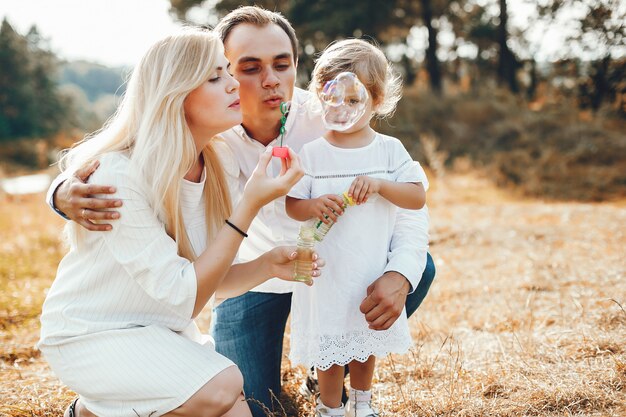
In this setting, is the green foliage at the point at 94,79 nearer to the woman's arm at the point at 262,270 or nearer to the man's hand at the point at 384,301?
the woman's arm at the point at 262,270

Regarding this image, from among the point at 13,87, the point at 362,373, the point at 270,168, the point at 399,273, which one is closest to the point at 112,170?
the point at 270,168

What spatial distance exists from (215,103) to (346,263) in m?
0.82

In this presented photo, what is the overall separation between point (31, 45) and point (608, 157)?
24.3m

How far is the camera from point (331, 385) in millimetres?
2523

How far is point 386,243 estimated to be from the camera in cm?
255

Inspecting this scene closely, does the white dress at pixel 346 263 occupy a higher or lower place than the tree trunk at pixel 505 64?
lower

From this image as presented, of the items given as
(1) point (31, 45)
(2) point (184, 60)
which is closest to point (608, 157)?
(2) point (184, 60)

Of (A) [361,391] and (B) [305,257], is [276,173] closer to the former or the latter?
(B) [305,257]

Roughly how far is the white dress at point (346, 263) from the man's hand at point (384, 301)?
89mm

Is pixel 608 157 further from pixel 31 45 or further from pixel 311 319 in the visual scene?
pixel 31 45

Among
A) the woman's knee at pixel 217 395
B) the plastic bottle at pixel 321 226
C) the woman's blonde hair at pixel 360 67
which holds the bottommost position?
the woman's knee at pixel 217 395

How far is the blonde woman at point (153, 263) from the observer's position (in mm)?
2053

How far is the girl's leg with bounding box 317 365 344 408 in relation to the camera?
8.23 ft

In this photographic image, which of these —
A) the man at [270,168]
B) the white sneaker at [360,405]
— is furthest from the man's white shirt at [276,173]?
the white sneaker at [360,405]
